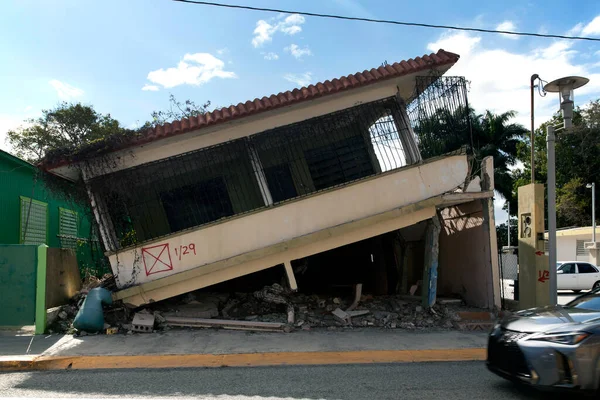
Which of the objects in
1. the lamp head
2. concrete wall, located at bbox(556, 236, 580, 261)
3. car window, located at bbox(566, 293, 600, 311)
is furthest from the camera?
concrete wall, located at bbox(556, 236, 580, 261)

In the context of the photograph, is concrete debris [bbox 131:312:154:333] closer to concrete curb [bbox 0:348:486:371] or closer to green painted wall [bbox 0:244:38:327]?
concrete curb [bbox 0:348:486:371]

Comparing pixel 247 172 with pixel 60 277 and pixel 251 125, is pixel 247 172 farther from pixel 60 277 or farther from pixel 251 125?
pixel 60 277

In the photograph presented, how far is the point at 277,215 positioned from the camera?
8828 millimetres

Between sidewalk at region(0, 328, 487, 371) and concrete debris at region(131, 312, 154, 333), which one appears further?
concrete debris at region(131, 312, 154, 333)

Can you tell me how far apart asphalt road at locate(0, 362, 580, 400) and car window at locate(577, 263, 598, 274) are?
16.2m

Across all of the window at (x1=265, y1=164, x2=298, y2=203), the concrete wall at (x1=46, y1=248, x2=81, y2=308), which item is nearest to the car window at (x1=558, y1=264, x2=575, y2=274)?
the window at (x1=265, y1=164, x2=298, y2=203)

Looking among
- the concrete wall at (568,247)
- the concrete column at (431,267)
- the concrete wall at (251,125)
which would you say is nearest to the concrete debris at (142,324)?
the concrete wall at (251,125)

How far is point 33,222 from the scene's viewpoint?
12.2 m

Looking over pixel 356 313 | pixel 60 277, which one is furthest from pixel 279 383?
pixel 60 277

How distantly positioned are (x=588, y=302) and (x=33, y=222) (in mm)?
12757

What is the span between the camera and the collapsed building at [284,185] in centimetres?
866

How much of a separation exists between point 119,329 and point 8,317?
2088mm

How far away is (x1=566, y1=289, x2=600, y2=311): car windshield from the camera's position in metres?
5.21

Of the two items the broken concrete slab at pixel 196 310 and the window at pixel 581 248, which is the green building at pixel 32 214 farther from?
the window at pixel 581 248
